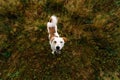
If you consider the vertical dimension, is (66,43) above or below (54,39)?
below

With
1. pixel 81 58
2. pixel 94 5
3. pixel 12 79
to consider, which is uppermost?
pixel 94 5

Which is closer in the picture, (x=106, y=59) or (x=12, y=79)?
(x=12, y=79)

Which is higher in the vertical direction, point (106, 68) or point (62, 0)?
point (62, 0)

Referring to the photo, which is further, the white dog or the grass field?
the grass field

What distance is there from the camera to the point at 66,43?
21.1 feet

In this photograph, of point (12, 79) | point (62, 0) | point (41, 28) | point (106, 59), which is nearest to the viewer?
point (12, 79)

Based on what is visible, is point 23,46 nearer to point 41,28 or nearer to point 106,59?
point 41,28

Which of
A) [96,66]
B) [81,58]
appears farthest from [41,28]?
[96,66]

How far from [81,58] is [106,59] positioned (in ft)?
2.40

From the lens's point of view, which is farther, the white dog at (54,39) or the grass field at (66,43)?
the grass field at (66,43)

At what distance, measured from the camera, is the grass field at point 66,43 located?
235 inches

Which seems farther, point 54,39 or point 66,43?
point 66,43

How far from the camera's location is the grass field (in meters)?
5.97

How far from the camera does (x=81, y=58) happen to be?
621 centimetres
